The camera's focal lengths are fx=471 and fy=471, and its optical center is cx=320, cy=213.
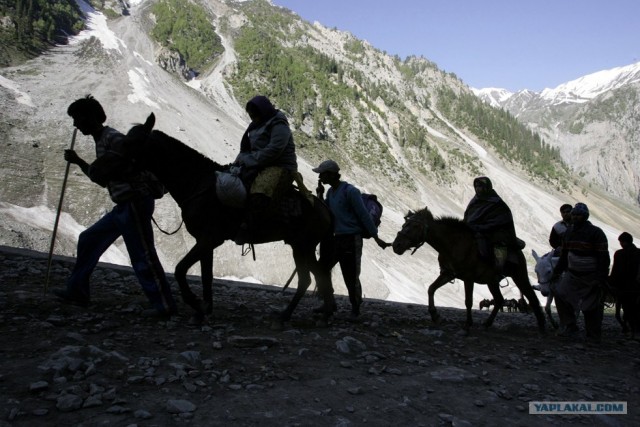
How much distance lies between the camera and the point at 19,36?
52.4 meters

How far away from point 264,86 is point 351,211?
69134mm

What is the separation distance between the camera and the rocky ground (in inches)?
153

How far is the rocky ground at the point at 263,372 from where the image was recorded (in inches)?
153

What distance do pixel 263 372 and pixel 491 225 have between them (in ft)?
19.6

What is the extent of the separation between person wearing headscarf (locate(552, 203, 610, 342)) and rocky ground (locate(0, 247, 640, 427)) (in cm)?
140

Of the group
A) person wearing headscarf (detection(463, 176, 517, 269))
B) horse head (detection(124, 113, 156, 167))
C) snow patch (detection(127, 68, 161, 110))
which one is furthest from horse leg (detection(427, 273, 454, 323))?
snow patch (detection(127, 68, 161, 110))

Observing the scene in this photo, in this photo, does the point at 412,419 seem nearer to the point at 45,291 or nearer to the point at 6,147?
the point at 45,291

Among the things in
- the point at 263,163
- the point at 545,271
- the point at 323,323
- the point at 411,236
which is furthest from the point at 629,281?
the point at 263,163

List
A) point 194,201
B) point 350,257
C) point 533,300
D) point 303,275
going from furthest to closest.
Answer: point 533,300 → point 350,257 → point 303,275 → point 194,201

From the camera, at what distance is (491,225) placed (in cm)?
919

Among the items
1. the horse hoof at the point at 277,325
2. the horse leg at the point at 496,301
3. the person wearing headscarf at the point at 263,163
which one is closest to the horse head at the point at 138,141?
the person wearing headscarf at the point at 263,163

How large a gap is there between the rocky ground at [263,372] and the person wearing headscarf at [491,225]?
1.82 m

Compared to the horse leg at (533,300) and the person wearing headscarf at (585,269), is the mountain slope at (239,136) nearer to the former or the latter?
the horse leg at (533,300)

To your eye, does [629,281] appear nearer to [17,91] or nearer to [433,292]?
[433,292]
